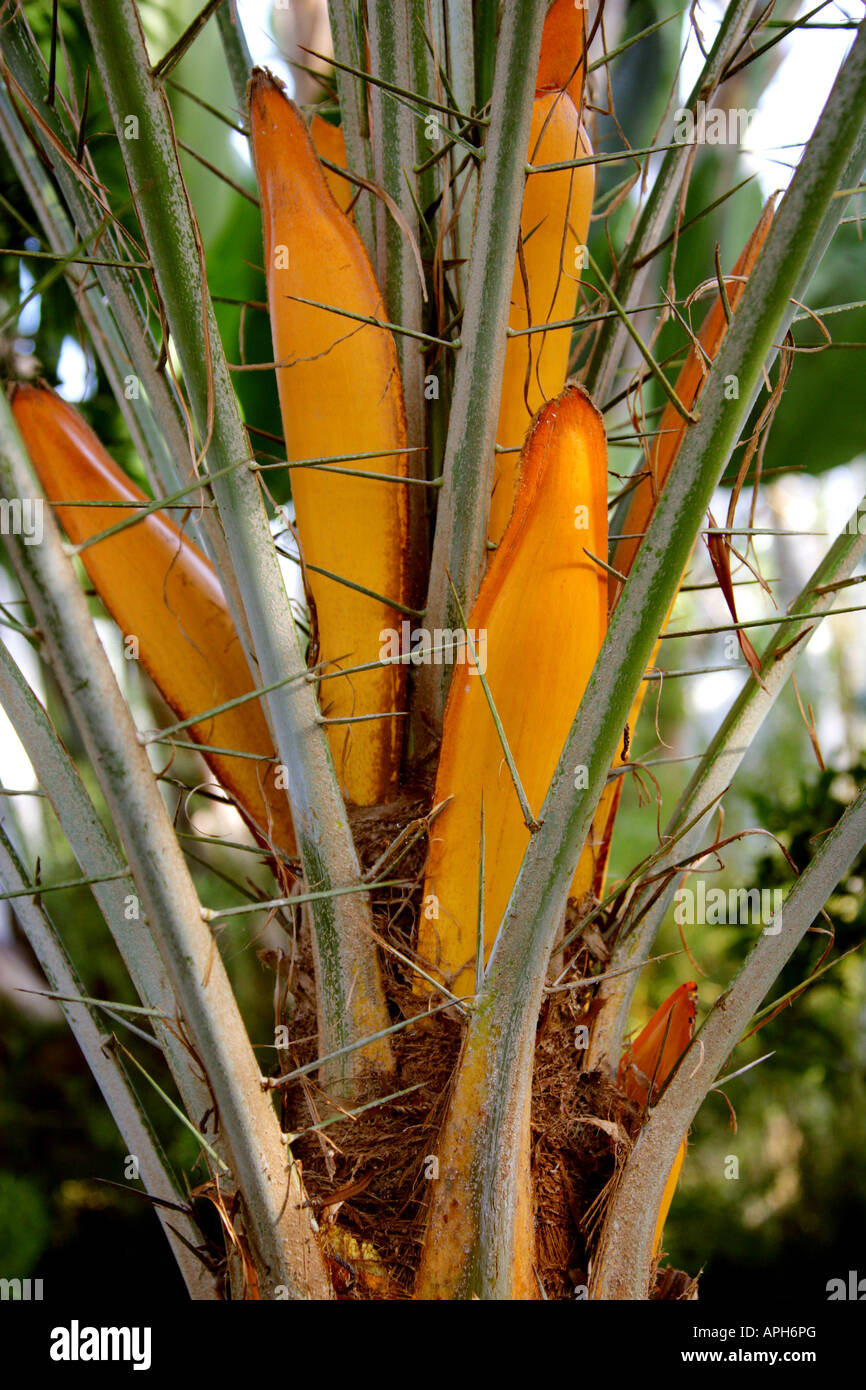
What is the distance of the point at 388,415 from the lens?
20.7 inches

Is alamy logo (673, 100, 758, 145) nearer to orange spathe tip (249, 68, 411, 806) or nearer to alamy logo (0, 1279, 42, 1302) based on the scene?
orange spathe tip (249, 68, 411, 806)

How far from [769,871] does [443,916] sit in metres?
0.84

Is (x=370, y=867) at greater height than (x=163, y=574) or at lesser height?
lesser

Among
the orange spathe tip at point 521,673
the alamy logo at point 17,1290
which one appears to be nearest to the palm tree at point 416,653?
the orange spathe tip at point 521,673

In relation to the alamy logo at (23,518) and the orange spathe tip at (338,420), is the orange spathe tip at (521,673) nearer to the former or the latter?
the orange spathe tip at (338,420)

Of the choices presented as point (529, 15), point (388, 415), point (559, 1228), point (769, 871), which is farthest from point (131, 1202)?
point (529, 15)

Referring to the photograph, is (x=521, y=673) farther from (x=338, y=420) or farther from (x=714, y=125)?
(x=714, y=125)
